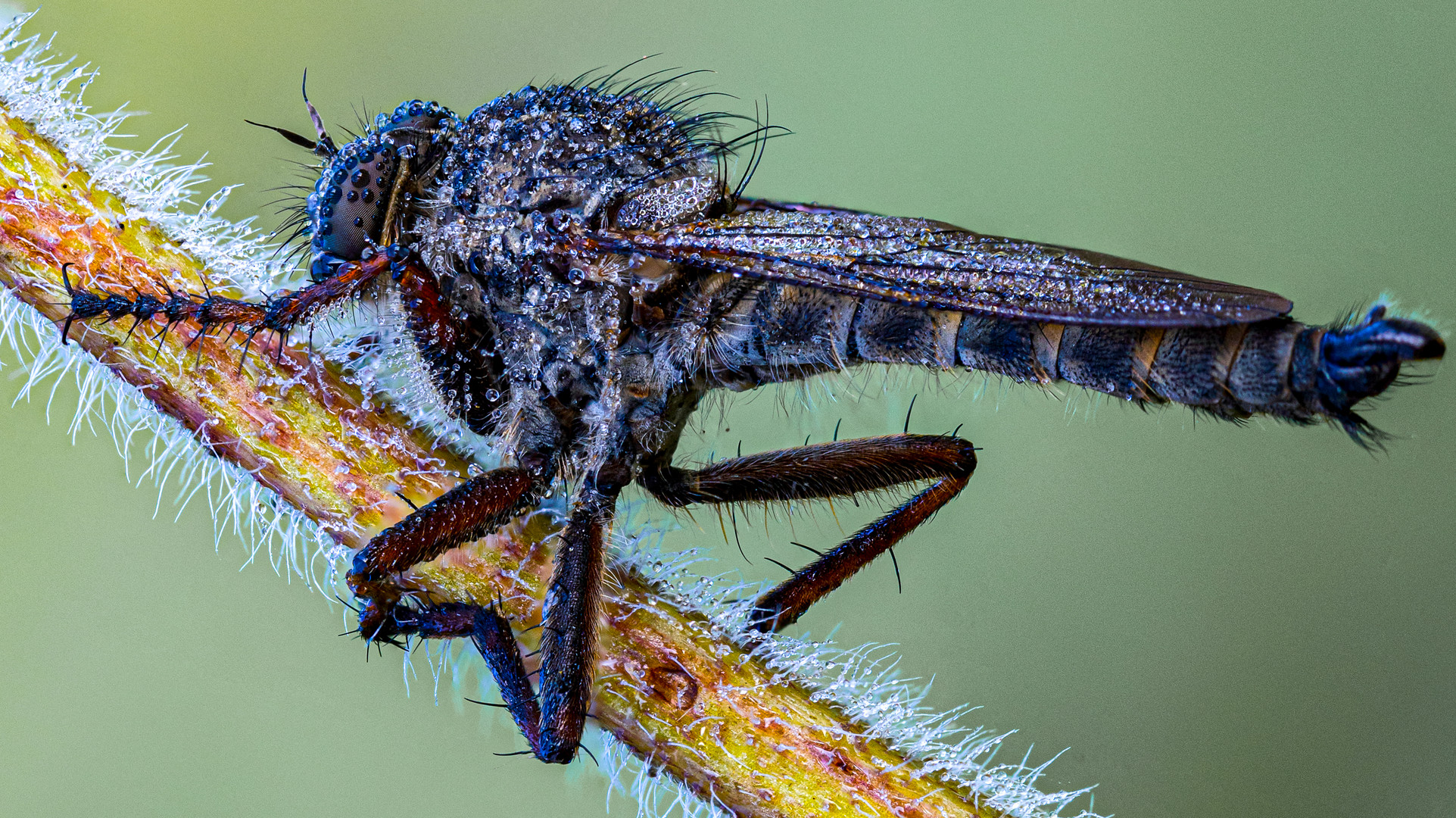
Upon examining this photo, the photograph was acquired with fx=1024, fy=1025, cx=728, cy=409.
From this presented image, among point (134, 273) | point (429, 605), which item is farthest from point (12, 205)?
point (429, 605)

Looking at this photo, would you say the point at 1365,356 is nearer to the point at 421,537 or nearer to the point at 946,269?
the point at 946,269

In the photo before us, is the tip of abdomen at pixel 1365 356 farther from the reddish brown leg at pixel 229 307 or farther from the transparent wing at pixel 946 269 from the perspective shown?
the reddish brown leg at pixel 229 307

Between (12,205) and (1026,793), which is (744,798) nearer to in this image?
(1026,793)

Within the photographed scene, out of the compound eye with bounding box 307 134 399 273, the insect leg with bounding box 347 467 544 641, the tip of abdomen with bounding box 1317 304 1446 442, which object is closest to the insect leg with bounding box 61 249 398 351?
the compound eye with bounding box 307 134 399 273

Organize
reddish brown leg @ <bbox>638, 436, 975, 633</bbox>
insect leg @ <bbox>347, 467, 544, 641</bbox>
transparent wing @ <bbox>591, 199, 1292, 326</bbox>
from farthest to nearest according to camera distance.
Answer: reddish brown leg @ <bbox>638, 436, 975, 633</bbox> < insect leg @ <bbox>347, 467, 544, 641</bbox> < transparent wing @ <bbox>591, 199, 1292, 326</bbox>

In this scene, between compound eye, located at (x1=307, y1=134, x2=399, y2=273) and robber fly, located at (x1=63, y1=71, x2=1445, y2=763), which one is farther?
compound eye, located at (x1=307, y1=134, x2=399, y2=273)

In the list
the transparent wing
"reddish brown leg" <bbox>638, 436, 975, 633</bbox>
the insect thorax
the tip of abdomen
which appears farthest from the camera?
"reddish brown leg" <bbox>638, 436, 975, 633</bbox>

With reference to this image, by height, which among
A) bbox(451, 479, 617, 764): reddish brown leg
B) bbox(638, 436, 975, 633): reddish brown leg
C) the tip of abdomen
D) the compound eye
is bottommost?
bbox(451, 479, 617, 764): reddish brown leg

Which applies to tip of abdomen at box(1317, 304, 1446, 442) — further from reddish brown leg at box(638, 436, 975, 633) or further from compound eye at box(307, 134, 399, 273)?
compound eye at box(307, 134, 399, 273)
